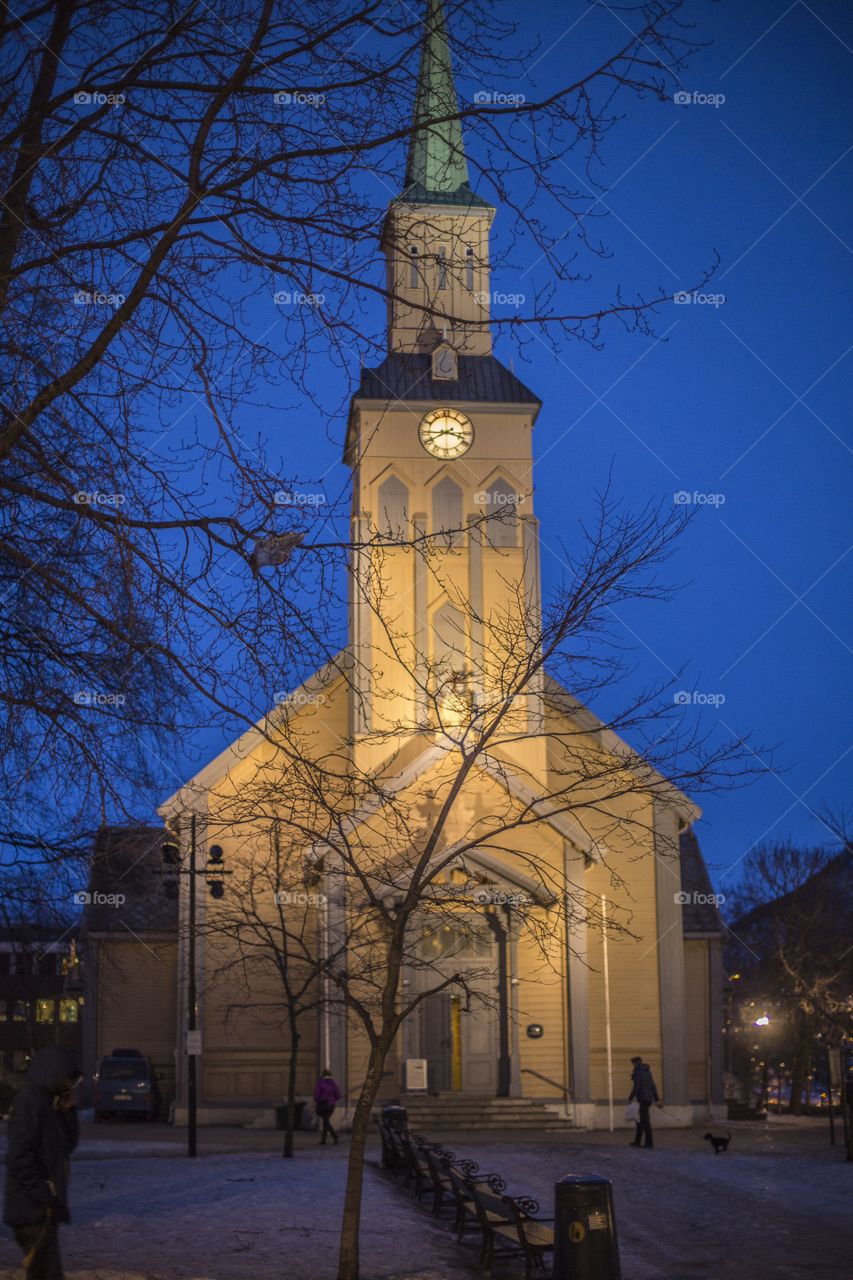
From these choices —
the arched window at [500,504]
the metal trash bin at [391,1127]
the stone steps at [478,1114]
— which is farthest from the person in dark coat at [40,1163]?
the arched window at [500,504]

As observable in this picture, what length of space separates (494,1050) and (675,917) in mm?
5367

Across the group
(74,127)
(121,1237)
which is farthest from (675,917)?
(74,127)

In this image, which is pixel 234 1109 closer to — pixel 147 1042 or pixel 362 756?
pixel 147 1042

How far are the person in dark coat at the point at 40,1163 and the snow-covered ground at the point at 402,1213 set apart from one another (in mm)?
2079

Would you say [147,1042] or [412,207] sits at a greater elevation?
[412,207]

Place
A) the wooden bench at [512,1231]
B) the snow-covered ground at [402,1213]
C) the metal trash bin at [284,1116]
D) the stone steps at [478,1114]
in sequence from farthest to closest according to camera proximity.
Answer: the metal trash bin at [284,1116], the stone steps at [478,1114], the snow-covered ground at [402,1213], the wooden bench at [512,1231]

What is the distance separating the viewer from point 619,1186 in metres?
20.7

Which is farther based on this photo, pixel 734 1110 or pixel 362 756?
pixel 734 1110

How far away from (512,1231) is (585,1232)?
2177 mm

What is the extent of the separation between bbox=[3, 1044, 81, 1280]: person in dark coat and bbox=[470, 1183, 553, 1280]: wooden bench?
4497 millimetres

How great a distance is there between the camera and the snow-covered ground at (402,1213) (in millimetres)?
13242

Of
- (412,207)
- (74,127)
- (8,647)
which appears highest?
(412,207)

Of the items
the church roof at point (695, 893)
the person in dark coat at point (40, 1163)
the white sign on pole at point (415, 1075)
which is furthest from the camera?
the church roof at point (695, 893)

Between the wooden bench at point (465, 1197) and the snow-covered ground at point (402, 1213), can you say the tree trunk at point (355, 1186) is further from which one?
the wooden bench at point (465, 1197)
